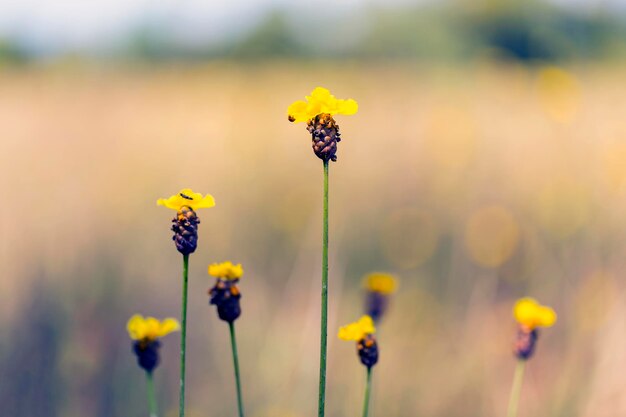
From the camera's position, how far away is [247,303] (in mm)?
2531

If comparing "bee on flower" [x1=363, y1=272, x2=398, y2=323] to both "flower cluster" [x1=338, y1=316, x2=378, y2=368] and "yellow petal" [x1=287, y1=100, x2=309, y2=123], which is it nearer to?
"flower cluster" [x1=338, y1=316, x2=378, y2=368]

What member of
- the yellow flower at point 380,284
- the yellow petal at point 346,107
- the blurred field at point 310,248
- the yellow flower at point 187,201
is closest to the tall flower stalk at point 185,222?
the yellow flower at point 187,201

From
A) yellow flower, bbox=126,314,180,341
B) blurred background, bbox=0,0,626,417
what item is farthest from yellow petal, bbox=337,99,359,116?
blurred background, bbox=0,0,626,417

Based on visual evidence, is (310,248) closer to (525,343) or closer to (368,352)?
(525,343)

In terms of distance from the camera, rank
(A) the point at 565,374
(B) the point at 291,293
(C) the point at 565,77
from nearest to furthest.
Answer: (A) the point at 565,374 < (B) the point at 291,293 < (C) the point at 565,77

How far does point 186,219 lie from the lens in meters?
0.92

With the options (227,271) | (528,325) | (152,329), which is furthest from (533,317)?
(152,329)

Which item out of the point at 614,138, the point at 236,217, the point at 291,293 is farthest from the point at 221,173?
the point at 614,138

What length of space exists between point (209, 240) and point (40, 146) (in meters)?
1.61

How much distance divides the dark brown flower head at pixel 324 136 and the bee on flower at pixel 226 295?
0.26 metres

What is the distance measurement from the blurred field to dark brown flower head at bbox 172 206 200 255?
1.14 meters

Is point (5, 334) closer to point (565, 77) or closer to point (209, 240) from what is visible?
point (209, 240)

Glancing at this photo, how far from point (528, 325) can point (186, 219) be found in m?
0.79

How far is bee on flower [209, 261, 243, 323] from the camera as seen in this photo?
3.30 ft
